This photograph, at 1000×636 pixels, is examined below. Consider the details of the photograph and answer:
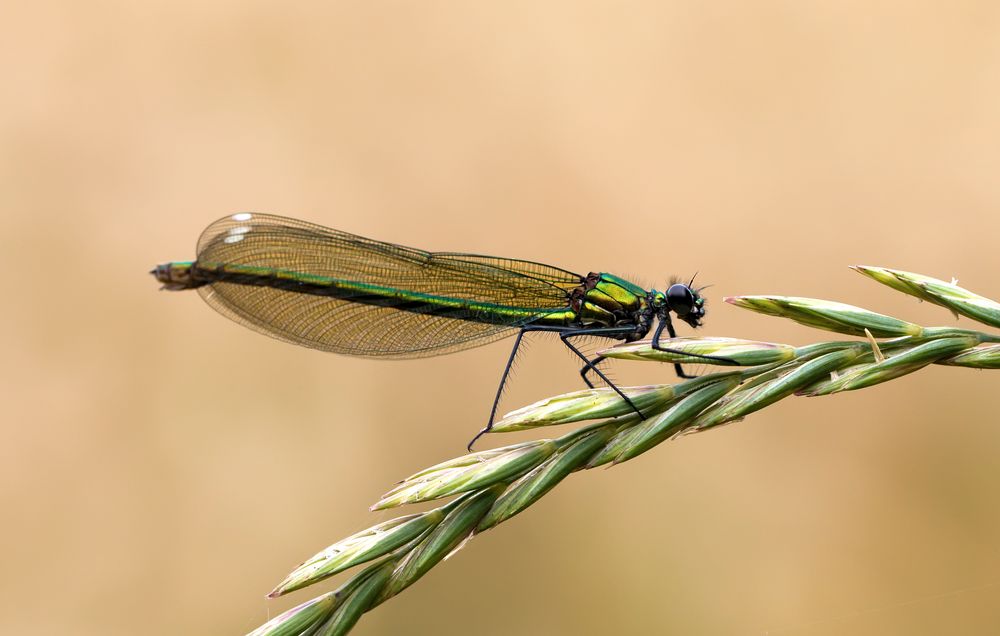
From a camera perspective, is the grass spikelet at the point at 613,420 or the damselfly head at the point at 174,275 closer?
the grass spikelet at the point at 613,420

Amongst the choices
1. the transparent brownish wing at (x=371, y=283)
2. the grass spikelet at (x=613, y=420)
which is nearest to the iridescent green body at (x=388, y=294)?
the transparent brownish wing at (x=371, y=283)

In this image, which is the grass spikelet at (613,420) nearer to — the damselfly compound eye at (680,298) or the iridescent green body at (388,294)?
the damselfly compound eye at (680,298)

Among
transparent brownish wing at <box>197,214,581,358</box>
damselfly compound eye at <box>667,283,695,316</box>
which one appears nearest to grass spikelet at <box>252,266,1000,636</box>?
damselfly compound eye at <box>667,283,695,316</box>

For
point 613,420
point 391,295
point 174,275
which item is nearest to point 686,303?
point 613,420

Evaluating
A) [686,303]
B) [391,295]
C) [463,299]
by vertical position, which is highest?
[391,295]

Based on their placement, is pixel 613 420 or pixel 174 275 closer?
pixel 613 420

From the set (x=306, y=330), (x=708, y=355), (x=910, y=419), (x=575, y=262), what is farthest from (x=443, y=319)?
(x=910, y=419)

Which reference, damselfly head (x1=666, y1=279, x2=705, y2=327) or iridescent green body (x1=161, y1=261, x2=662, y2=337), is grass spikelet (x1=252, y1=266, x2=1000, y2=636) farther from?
iridescent green body (x1=161, y1=261, x2=662, y2=337)

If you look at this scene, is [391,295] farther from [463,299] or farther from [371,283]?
[463,299]
